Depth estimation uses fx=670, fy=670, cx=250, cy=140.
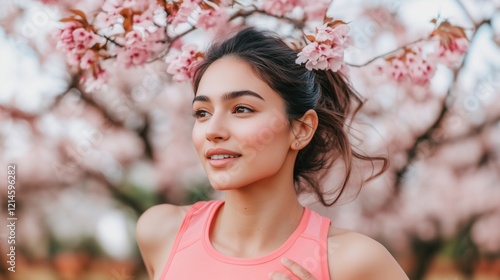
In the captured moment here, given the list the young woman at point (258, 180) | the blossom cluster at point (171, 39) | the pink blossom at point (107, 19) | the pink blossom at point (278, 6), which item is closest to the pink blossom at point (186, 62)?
the blossom cluster at point (171, 39)

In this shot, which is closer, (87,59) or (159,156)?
(87,59)

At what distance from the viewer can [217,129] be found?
Answer: 5.61ft

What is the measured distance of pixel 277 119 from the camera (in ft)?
5.80

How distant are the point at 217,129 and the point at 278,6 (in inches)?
31.0

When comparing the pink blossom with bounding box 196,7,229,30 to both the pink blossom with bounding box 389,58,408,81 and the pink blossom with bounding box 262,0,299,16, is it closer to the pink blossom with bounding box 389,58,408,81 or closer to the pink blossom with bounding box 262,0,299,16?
the pink blossom with bounding box 262,0,299,16

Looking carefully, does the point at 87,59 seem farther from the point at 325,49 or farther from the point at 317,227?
the point at 317,227

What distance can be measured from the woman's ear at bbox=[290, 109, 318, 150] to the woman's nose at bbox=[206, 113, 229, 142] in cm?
21

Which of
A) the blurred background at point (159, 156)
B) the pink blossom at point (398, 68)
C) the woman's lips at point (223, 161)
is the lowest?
the blurred background at point (159, 156)

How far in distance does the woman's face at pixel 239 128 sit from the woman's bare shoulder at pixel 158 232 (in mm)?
332

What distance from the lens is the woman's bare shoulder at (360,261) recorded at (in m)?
1.73

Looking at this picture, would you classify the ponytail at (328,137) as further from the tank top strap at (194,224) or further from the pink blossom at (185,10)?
the pink blossom at (185,10)

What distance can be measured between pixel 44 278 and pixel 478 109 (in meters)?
2.13

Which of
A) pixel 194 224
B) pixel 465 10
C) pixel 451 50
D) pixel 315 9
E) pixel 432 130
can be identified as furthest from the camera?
pixel 432 130

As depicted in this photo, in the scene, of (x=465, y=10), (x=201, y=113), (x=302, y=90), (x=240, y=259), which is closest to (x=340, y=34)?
(x=302, y=90)
